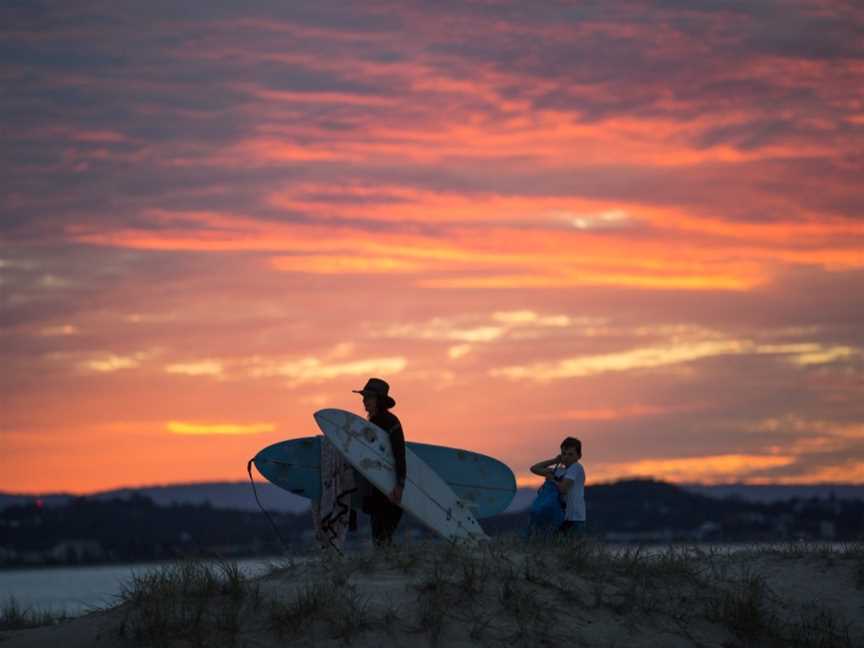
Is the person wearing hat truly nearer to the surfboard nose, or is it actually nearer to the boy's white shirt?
the surfboard nose

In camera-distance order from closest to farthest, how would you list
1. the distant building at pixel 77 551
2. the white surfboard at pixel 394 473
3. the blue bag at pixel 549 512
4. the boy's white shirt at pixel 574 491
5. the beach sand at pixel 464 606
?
the beach sand at pixel 464 606 < the white surfboard at pixel 394 473 < the boy's white shirt at pixel 574 491 < the blue bag at pixel 549 512 < the distant building at pixel 77 551

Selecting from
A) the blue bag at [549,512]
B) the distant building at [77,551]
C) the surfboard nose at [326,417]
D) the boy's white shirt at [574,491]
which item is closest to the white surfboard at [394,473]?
the surfboard nose at [326,417]

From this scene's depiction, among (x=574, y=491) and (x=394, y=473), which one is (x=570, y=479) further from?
(x=394, y=473)

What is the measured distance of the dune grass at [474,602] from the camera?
11352mm

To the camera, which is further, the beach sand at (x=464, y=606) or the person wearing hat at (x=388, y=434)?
the person wearing hat at (x=388, y=434)

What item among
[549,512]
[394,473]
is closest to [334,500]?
[394,473]

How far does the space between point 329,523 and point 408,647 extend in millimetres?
3134

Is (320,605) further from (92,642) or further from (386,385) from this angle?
(386,385)

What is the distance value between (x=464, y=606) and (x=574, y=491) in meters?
2.88

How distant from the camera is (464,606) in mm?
11758

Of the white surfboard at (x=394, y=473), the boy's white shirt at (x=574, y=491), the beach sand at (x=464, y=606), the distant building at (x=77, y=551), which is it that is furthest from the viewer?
the distant building at (x=77, y=551)

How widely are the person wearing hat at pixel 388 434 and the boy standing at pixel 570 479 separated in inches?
66.0

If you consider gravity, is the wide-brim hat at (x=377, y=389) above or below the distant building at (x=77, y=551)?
above

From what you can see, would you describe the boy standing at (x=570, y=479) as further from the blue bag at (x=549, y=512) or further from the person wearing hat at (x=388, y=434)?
the person wearing hat at (x=388, y=434)
